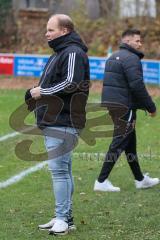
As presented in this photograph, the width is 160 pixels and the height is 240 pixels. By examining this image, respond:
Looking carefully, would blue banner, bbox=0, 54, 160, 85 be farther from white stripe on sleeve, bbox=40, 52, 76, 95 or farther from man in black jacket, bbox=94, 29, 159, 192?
white stripe on sleeve, bbox=40, 52, 76, 95

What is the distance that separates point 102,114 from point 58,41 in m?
7.39

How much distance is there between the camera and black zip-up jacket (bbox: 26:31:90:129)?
601cm

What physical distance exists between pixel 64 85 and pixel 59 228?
1.35m

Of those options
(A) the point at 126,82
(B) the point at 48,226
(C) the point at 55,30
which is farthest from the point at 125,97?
(B) the point at 48,226

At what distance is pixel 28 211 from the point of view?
23.7 feet

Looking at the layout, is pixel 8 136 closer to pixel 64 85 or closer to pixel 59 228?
pixel 59 228

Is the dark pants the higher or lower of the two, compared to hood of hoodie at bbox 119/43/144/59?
lower

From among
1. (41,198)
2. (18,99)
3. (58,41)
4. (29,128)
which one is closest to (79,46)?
(58,41)

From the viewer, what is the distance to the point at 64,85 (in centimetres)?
599

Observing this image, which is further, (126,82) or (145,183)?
(145,183)

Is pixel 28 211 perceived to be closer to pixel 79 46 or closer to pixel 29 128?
pixel 79 46

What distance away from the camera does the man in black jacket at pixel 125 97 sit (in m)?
7.91

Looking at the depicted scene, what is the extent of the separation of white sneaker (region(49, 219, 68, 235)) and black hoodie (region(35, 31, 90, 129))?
92cm

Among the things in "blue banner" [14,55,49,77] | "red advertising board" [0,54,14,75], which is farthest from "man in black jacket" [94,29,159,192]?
"red advertising board" [0,54,14,75]
